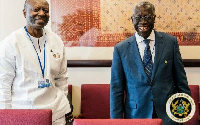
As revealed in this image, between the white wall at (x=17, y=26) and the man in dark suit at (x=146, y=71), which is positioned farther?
the white wall at (x=17, y=26)

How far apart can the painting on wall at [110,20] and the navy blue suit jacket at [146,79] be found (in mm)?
1133

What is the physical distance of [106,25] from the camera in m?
3.54

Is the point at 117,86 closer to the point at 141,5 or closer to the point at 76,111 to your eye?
the point at 141,5

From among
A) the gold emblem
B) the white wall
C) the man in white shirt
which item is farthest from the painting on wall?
the gold emblem

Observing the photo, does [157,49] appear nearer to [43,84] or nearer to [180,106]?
[180,106]

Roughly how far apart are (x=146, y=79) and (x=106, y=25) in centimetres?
140

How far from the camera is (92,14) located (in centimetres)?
354

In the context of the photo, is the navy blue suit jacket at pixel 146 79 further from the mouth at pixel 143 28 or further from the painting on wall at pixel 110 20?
the painting on wall at pixel 110 20

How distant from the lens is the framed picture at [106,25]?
3475 mm

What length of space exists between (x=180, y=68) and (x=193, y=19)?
1341 mm

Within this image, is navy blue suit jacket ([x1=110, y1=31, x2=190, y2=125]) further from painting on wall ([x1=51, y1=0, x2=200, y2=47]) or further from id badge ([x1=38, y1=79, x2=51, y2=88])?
painting on wall ([x1=51, y1=0, x2=200, y2=47])

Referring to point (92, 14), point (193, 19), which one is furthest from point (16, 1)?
point (193, 19)

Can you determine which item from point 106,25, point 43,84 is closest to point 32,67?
point 43,84

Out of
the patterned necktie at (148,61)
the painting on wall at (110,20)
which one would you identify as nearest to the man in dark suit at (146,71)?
the patterned necktie at (148,61)
